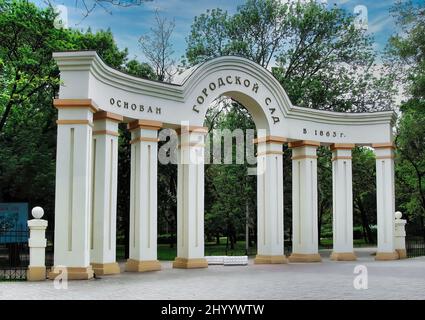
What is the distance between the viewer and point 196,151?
57.1 feet

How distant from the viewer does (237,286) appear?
476 inches

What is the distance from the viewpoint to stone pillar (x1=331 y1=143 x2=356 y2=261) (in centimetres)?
2106

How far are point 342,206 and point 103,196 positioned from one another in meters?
10.3

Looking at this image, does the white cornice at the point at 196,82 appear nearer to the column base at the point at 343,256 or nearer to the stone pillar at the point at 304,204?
the stone pillar at the point at 304,204

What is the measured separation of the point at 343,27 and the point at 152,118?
1695 cm

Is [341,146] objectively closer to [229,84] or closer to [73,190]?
[229,84]

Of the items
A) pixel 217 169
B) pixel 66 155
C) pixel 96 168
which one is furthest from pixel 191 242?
pixel 217 169

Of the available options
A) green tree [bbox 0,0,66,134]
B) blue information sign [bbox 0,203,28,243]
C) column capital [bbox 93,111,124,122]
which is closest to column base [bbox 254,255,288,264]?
column capital [bbox 93,111,124,122]

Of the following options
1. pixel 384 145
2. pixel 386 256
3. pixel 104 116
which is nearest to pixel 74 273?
pixel 104 116

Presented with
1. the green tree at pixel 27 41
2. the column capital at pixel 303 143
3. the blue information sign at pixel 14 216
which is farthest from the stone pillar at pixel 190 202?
the green tree at pixel 27 41

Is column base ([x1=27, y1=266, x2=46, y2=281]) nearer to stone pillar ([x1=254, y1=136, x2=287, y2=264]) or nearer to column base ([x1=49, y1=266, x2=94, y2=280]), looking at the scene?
column base ([x1=49, y1=266, x2=94, y2=280])

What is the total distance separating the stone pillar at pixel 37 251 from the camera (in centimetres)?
1331

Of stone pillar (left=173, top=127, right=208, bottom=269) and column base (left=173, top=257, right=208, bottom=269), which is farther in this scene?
stone pillar (left=173, top=127, right=208, bottom=269)

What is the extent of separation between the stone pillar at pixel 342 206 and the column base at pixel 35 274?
38.7ft
